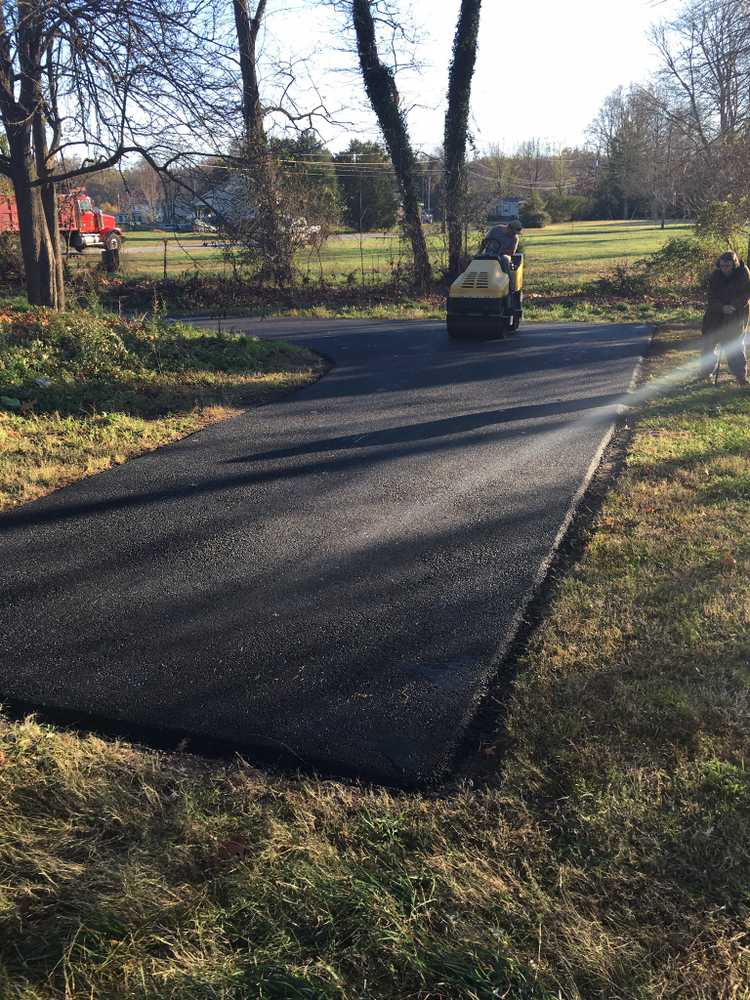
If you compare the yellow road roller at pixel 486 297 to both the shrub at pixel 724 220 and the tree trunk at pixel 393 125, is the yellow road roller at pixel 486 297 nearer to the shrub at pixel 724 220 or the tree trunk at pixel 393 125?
the tree trunk at pixel 393 125

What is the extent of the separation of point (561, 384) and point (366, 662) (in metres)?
7.94

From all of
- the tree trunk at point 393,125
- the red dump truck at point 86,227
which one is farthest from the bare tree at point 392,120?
the red dump truck at point 86,227

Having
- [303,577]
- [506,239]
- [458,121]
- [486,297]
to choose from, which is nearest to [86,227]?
[458,121]

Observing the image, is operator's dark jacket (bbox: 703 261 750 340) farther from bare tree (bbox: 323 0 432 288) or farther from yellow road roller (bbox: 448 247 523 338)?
bare tree (bbox: 323 0 432 288)

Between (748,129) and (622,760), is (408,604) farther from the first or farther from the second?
(748,129)

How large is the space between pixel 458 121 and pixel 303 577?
22095 mm

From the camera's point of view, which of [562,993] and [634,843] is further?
[634,843]

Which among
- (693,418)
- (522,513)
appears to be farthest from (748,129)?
(522,513)

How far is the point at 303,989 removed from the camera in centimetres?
215

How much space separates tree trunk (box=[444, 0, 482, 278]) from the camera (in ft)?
74.3

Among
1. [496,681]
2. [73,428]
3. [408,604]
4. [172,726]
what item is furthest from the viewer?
[73,428]

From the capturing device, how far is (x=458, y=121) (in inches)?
912

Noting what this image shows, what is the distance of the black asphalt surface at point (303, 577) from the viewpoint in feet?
11.6

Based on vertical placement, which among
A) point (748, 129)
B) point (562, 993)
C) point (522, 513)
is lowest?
point (562, 993)
